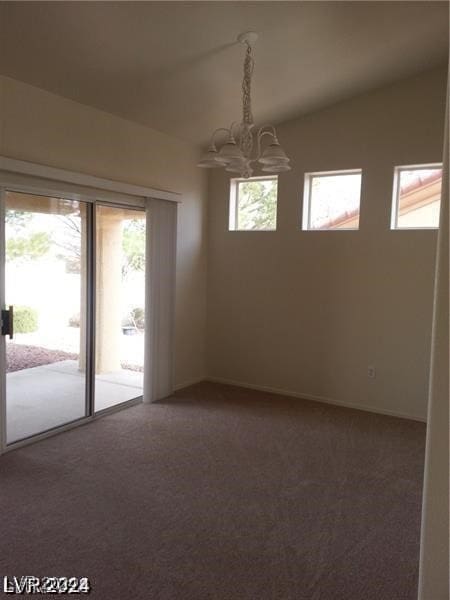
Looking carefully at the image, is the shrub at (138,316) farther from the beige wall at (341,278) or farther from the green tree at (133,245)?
the beige wall at (341,278)

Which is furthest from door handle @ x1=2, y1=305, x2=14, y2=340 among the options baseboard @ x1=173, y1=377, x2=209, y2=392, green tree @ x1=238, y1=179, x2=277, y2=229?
green tree @ x1=238, y1=179, x2=277, y2=229

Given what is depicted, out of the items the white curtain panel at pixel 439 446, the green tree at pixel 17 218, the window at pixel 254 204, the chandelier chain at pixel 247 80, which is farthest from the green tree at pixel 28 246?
the white curtain panel at pixel 439 446

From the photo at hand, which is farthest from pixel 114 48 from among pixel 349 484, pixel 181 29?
pixel 349 484

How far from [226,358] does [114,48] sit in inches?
143

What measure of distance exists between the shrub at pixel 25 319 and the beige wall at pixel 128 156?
3.89ft

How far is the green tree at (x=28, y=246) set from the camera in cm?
365

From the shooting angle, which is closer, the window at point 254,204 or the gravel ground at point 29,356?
the gravel ground at point 29,356

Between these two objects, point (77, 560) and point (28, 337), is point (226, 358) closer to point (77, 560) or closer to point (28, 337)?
point (28, 337)

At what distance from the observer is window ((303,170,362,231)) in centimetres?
493

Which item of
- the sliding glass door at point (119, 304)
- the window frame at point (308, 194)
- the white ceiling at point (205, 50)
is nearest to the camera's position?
the white ceiling at point (205, 50)

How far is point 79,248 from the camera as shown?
13.9ft

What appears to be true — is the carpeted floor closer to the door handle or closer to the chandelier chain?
the door handle

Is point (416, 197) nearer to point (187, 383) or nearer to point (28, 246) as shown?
point (187, 383)

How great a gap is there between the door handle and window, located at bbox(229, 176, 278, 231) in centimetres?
284
